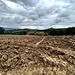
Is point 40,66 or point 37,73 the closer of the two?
point 37,73

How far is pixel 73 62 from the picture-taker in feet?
11.0

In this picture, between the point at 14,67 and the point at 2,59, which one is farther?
the point at 2,59

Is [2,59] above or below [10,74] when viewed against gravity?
above

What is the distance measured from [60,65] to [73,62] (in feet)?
3.11

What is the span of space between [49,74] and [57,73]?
15.2 inches

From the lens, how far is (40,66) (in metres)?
3.07

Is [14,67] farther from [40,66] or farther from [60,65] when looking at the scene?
[60,65]

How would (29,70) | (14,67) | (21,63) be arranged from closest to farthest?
(29,70) → (14,67) → (21,63)

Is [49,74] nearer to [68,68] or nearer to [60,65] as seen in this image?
[60,65]

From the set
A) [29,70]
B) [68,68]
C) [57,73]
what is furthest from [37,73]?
[68,68]

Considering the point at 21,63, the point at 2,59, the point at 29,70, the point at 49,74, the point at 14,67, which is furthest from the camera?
the point at 2,59

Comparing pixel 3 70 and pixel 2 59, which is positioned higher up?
pixel 2 59

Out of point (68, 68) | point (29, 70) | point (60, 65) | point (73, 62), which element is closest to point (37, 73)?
point (29, 70)

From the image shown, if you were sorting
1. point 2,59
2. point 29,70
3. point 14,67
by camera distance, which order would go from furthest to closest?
point 2,59
point 14,67
point 29,70
